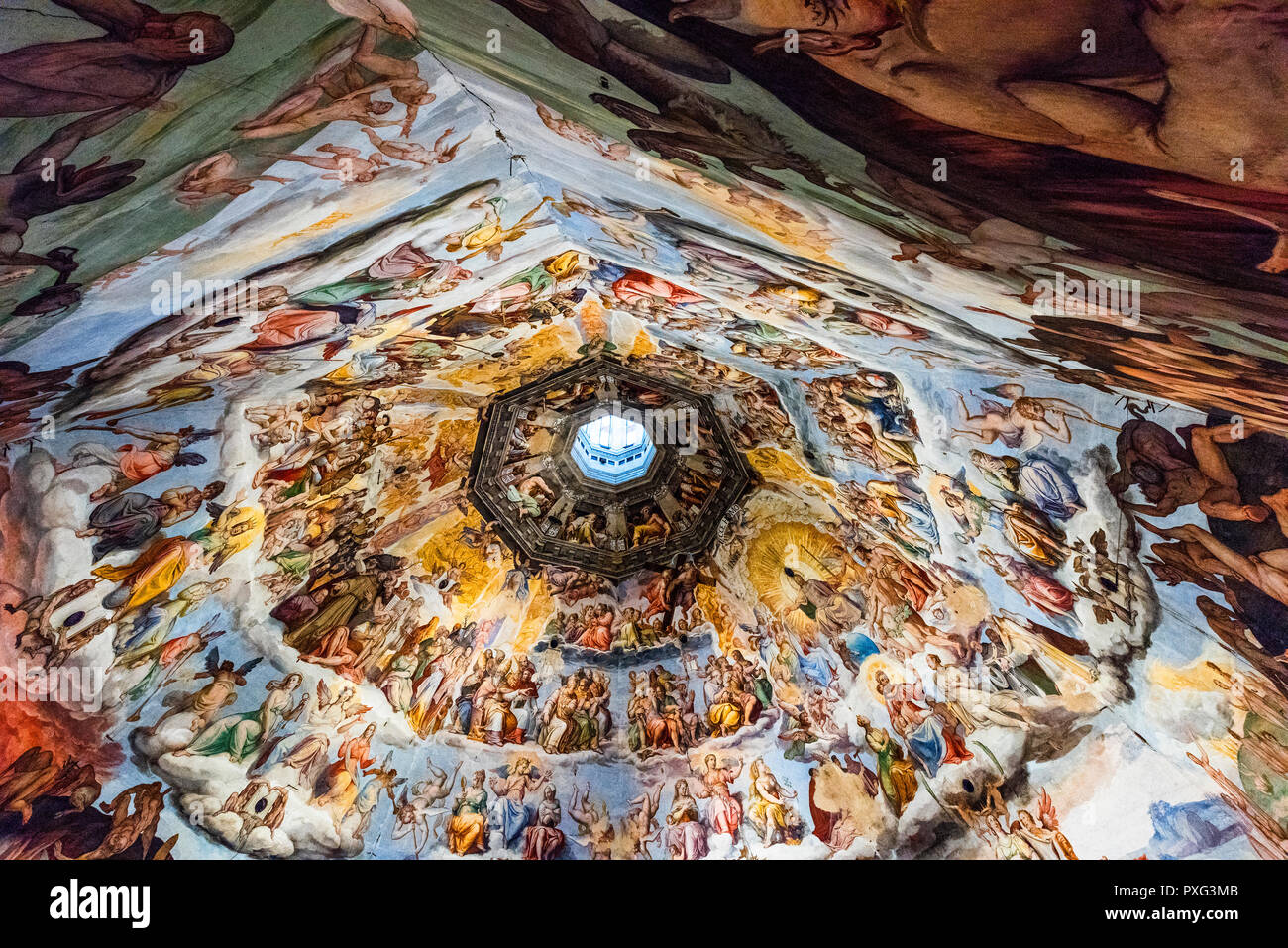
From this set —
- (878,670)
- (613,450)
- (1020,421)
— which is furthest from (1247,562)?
(613,450)

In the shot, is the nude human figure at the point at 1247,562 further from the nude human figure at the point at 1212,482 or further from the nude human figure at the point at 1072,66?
the nude human figure at the point at 1072,66

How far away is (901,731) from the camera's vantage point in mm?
12906

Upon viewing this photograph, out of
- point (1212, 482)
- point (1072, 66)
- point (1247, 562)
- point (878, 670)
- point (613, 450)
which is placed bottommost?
point (878, 670)

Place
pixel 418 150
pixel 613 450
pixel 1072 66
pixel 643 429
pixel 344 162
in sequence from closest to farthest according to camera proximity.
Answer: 1. pixel 1072 66
2. pixel 344 162
3. pixel 418 150
4. pixel 643 429
5. pixel 613 450

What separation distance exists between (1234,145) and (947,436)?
586cm

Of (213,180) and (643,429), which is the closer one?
(213,180)

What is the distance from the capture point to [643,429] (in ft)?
45.6

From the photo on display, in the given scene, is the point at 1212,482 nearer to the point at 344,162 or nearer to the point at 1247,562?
the point at 1247,562

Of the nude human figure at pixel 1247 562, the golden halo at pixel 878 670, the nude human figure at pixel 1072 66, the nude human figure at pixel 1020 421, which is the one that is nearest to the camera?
the nude human figure at pixel 1072 66

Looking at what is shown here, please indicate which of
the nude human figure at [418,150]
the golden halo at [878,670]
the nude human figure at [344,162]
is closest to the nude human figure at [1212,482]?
the golden halo at [878,670]

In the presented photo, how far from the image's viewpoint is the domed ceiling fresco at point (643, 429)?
4695 mm

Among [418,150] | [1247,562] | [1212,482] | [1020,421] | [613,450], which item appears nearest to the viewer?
[418,150]
